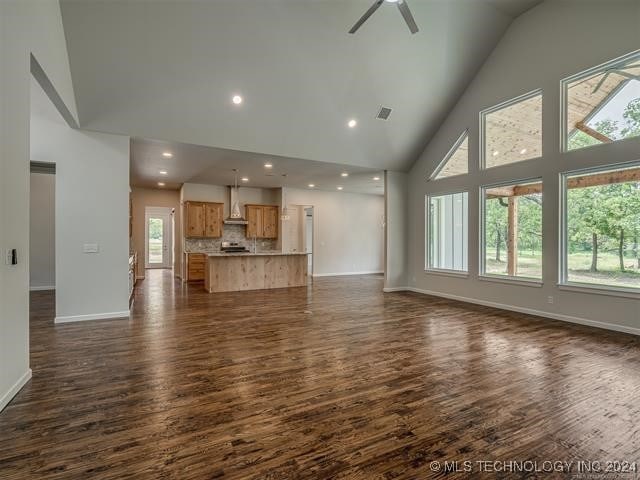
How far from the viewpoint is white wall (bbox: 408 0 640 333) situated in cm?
448

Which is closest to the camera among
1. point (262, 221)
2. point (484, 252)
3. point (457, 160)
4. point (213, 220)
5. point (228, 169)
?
point (484, 252)

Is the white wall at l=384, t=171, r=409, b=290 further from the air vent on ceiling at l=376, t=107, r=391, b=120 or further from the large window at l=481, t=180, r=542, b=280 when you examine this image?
the large window at l=481, t=180, r=542, b=280

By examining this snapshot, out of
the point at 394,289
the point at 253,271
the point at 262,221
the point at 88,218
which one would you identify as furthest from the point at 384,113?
the point at 262,221

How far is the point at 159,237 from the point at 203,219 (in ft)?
15.1

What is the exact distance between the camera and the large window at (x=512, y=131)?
5.55m

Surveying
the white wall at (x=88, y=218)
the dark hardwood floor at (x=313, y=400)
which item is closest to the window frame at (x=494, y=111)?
the dark hardwood floor at (x=313, y=400)

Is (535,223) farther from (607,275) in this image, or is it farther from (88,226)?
(88,226)

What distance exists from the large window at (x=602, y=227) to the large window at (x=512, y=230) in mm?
450

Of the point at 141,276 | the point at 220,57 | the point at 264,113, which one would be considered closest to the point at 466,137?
the point at 264,113

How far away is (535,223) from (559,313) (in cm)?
151

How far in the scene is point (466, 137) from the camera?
6.75m

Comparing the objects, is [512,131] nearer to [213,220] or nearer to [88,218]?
[88,218]

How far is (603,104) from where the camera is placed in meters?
Answer: 4.76

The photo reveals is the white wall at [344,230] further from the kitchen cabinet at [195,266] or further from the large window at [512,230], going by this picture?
the large window at [512,230]
